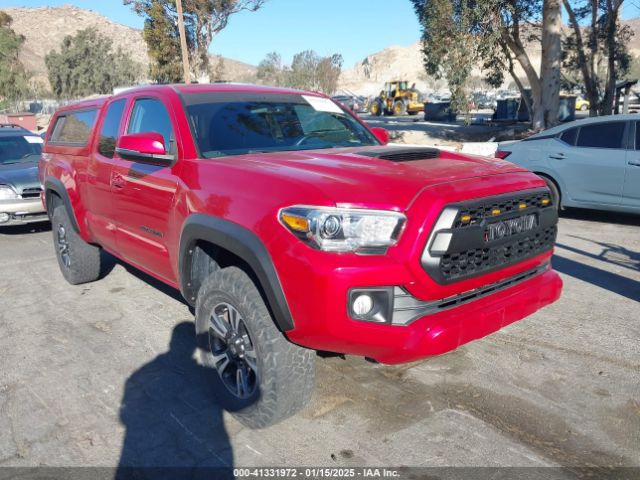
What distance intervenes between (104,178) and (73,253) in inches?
56.6

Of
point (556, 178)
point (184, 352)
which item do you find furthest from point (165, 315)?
point (556, 178)

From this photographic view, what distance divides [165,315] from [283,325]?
2451 mm

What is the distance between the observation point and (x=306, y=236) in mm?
2705

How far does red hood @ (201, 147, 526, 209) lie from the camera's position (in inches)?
107

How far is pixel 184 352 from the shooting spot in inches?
167

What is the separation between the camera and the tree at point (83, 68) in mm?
60219

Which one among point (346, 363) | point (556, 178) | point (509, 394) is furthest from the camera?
point (556, 178)

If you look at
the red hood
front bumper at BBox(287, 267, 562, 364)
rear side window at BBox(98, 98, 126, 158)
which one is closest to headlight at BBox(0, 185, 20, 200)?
rear side window at BBox(98, 98, 126, 158)

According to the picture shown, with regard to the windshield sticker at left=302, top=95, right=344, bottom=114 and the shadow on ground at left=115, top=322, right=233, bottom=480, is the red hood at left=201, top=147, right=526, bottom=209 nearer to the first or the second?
the windshield sticker at left=302, top=95, right=344, bottom=114

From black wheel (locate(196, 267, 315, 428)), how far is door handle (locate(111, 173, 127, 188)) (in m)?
1.39

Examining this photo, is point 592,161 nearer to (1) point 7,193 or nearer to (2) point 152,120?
(2) point 152,120

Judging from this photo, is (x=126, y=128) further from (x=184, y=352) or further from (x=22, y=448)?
(x=22, y=448)

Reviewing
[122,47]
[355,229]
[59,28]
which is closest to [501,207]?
[355,229]

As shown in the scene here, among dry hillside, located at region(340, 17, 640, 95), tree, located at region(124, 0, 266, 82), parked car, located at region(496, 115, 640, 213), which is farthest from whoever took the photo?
dry hillside, located at region(340, 17, 640, 95)
